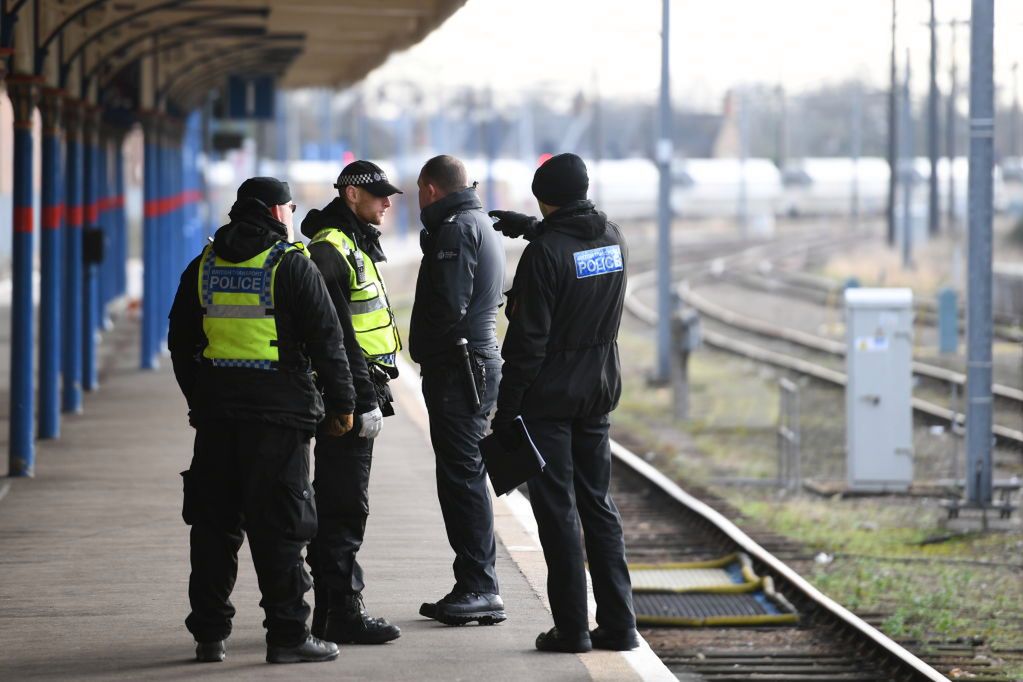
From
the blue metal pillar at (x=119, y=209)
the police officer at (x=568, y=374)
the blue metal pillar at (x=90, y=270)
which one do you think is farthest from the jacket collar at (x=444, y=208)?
the blue metal pillar at (x=119, y=209)

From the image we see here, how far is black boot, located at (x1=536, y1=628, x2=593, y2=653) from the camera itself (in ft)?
22.1

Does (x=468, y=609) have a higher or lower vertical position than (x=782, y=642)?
higher

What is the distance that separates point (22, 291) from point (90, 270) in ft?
17.8

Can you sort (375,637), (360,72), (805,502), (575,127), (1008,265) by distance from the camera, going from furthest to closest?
(575,127) < (1008,265) < (360,72) < (805,502) < (375,637)

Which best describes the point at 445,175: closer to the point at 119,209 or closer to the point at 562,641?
the point at 562,641

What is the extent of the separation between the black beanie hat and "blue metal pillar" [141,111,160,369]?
40.9 feet

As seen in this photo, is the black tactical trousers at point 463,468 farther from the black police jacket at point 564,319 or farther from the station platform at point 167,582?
the black police jacket at point 564,319

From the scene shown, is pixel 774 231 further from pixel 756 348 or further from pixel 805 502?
pixel 805 502

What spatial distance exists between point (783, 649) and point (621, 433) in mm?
9544

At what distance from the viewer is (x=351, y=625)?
679 centimetres

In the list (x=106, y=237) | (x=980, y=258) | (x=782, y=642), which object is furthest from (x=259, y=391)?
(x=106, y=237)

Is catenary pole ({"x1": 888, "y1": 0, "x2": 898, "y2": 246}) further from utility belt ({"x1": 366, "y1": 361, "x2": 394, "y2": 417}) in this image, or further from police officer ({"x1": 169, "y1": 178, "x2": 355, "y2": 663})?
police officer ({"x1": 169, "y1": 178, "x2": 355, "y2": 663})

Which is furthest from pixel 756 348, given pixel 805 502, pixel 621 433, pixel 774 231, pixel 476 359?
pixel 774 231

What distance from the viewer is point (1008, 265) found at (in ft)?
151
